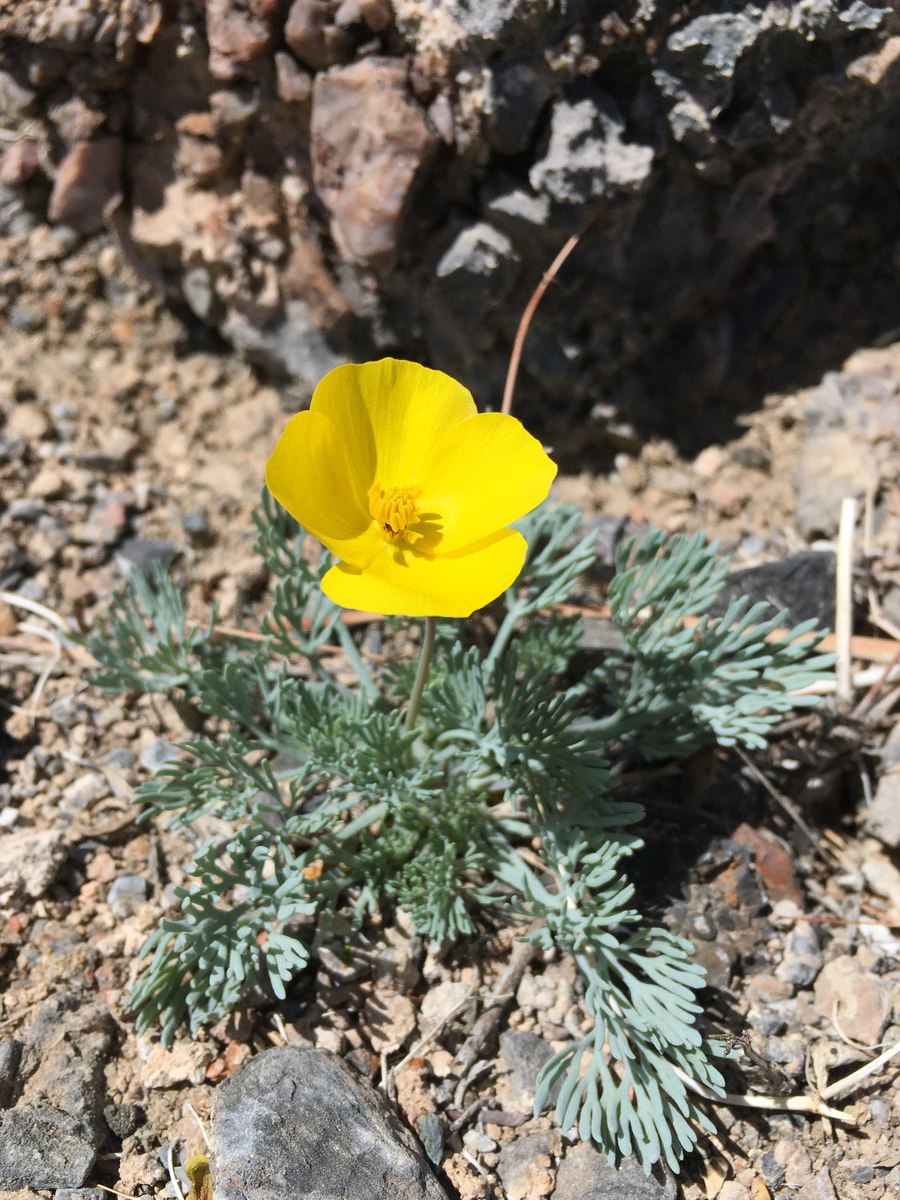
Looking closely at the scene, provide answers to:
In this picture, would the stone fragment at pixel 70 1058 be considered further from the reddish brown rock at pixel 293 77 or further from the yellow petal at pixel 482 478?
the reddish brown rock at pixel 293 77

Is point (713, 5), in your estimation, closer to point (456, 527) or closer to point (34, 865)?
point (456, 527)

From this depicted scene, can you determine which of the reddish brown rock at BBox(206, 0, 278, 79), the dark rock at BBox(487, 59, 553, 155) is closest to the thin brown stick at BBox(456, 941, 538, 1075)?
the dark rock at BBox(487, 59, 553, 155)

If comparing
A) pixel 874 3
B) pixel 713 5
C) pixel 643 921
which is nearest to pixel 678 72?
pixel 713 5

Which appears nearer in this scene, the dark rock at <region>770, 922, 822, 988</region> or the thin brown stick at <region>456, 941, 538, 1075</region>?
the thin brown stick at <region>456, 941, 538, 1075</region>

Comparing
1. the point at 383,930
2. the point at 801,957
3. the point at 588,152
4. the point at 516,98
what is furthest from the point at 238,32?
the point at 801,957

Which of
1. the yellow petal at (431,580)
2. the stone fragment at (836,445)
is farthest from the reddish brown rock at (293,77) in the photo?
the stone fragment at (836,445)

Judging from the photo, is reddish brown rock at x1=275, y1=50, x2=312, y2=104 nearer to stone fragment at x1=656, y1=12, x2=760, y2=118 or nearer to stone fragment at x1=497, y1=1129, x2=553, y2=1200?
stone fragment at x1=656, y1=12, x2=760, y2=118

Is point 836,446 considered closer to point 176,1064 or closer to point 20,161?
point 176,1064
